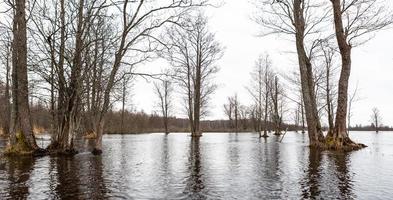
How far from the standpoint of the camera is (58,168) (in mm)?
12406

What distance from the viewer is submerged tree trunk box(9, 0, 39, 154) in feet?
56.1

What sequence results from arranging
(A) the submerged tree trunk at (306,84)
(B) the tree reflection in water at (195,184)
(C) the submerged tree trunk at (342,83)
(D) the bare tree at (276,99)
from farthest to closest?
(D) the bare tree at (276,99), (A) the submerged tree trunk at (306,84), (C) the submerged tree trunk at (342,83), (B) the tree reflection in water at (195,184)

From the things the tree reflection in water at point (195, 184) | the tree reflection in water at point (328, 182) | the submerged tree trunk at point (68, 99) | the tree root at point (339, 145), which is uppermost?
the submerged tree trunk at point (68, 99)

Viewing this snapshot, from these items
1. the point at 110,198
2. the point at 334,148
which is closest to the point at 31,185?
the point at 110,198

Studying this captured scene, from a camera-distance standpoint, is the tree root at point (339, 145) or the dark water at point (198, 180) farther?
the tree root at point (339, 145)

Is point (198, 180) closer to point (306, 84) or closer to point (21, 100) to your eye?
point (21, 100)

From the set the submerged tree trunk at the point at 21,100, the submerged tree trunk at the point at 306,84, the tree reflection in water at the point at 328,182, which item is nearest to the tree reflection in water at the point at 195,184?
the tree reflection in water at the point at 328,182

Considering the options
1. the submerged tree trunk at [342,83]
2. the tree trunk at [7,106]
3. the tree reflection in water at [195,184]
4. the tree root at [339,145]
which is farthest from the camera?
the tree trunk at [7,106]

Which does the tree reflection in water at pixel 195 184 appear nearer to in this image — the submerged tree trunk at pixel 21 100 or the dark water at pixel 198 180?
the dark water at pixel 198 180

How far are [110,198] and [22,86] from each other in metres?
11.6

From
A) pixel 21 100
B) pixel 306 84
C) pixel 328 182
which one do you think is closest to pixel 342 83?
pixel 306 84

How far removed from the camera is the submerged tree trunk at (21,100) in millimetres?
17094

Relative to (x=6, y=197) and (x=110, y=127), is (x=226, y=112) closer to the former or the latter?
(x=110, y=127)

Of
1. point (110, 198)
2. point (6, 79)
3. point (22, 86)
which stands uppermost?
point (6, 79)
